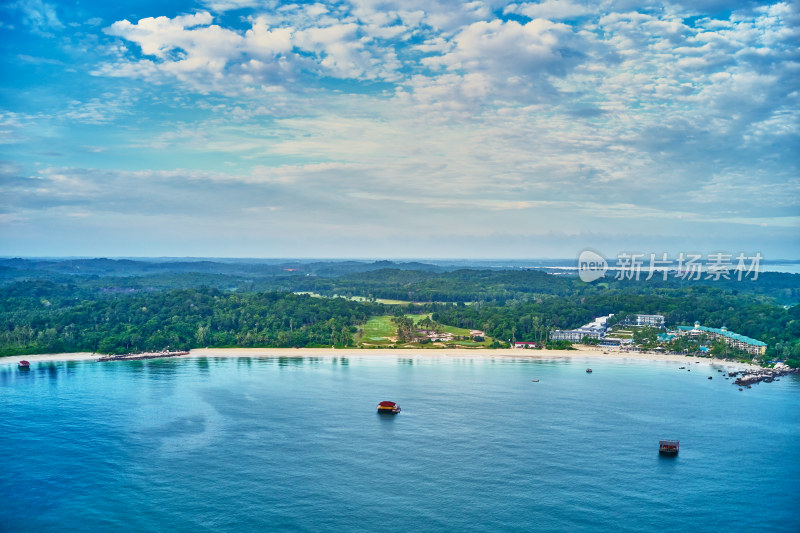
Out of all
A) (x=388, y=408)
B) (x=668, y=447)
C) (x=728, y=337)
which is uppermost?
(x=728, y=337)

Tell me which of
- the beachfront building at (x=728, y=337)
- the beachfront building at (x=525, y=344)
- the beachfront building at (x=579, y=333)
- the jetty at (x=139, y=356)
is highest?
the beachfront building at (x=728, y=337)

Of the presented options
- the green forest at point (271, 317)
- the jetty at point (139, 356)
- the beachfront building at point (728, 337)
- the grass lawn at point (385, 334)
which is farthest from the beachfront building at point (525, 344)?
the jetty at point (139, 356)

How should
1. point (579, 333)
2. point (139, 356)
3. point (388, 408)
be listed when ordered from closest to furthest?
point (388, 408) → point (139, 356) → point (579, 333)

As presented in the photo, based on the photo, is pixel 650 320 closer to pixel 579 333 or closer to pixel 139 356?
pixel 579 333

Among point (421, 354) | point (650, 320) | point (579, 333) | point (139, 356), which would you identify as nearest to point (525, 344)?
point (579, 333)

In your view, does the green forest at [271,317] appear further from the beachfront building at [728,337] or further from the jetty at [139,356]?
the jetty at [139,356]
